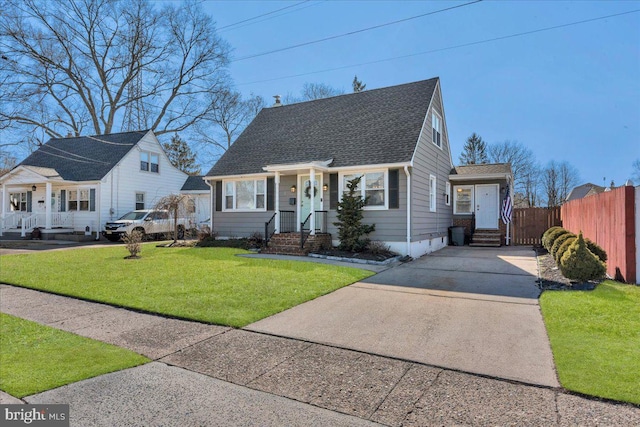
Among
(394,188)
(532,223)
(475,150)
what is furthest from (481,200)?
(475,150)

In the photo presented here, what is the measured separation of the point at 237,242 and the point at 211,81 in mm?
22413

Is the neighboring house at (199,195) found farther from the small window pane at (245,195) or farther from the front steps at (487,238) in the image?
the front steps at (487,238)

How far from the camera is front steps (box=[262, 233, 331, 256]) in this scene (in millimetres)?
11883

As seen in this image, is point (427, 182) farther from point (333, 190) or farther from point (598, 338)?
point (598, 338)

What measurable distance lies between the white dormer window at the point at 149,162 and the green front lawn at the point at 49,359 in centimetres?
1928

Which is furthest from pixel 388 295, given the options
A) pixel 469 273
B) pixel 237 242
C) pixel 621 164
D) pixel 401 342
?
pixel 621 164

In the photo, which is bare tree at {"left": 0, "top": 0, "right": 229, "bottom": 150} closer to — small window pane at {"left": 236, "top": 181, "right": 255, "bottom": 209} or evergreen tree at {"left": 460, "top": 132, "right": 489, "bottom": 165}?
small window pane at {"left": 236, "top": 181, "right": 255, "bottom": 209}

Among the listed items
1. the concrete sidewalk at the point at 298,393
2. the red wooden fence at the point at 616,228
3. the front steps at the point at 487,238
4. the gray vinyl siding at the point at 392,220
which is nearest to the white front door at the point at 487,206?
the front steps at the point at 487,238

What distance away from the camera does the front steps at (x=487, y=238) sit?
1552 cm

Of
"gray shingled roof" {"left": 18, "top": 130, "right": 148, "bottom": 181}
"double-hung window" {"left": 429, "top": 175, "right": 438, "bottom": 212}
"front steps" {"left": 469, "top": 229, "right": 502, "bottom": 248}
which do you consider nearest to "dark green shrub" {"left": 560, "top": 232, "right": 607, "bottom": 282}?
"double-hung window" {"left": 429, "top": 175, "right": 438, "bottom": 212}

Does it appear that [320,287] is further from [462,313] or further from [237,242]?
[237,242]

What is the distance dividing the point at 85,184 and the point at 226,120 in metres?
16.9

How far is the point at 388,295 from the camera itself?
22.1 feet

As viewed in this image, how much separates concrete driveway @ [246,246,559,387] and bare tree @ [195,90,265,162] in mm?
28518
